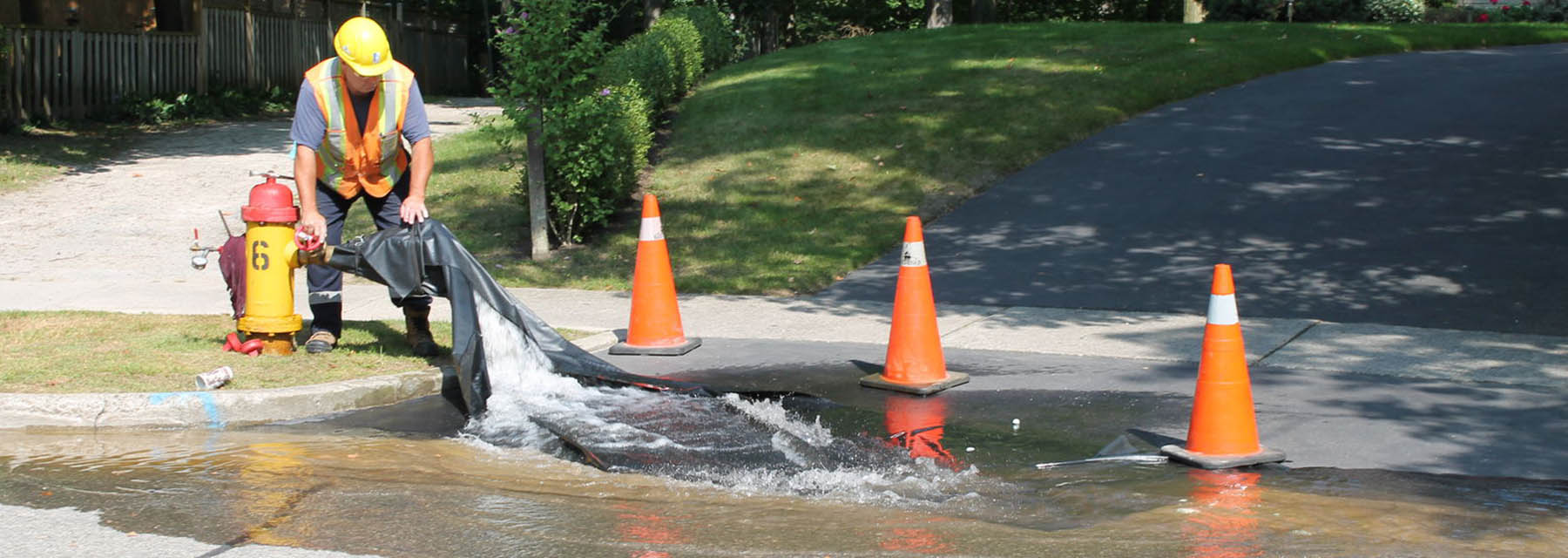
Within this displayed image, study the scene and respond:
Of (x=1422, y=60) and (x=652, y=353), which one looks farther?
(x=1422, y=60)

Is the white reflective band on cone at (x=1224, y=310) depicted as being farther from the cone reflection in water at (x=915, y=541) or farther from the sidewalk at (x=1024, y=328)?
the sidewalk at (x=1024, y=328)

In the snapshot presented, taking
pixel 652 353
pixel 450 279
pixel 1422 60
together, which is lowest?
pixel 652 353

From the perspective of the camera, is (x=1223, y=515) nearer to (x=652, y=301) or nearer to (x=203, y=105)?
(x=652, y=301)

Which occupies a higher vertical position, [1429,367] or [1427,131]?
[1427,131]

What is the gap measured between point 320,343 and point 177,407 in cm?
128

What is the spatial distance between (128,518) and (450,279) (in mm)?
2296

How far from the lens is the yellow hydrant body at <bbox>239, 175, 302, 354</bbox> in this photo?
7.12 meters

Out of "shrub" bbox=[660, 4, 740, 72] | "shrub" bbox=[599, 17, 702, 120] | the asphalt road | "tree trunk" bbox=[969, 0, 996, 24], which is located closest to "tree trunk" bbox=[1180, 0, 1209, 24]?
"tree trunk" bbox=[969, 0, 996, 24]

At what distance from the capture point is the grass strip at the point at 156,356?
21.6 ft

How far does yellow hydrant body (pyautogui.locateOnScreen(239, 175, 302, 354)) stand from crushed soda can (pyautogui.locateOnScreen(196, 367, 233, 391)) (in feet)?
2.27

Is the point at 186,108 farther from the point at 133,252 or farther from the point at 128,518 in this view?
the point at 128,518

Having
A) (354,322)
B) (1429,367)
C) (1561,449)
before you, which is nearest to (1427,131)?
(1429,367)

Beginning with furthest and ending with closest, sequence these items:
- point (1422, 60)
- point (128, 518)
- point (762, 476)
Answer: point (1422, 60) < point (762, 476) < point (128, 518)

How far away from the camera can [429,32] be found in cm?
3130
